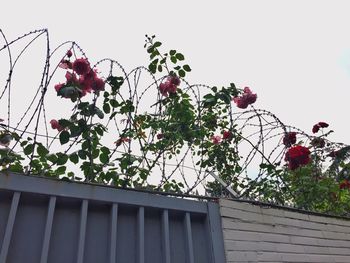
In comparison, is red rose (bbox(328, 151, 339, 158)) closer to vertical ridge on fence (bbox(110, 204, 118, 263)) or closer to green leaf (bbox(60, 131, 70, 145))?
vertical ridge on fence (bbox(110, 204, 118, 263))

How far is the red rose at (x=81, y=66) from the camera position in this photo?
160 cm

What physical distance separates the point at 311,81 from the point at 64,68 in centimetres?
290

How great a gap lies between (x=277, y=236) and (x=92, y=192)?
124cm

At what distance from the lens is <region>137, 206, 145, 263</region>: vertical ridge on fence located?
4.50 ft

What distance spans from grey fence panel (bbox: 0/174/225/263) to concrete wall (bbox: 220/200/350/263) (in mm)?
110

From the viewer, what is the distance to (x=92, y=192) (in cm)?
141

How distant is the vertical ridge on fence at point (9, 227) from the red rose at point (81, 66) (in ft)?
2.39

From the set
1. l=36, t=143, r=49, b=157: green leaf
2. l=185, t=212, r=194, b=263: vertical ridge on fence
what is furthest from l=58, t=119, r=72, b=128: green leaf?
l=185, t=212, r=194, b=263: vertical ridge on fence

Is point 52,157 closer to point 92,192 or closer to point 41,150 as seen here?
point 41,150

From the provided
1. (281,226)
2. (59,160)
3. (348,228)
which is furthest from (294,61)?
(59,160)

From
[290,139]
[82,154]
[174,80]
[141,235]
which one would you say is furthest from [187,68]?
[141,235]

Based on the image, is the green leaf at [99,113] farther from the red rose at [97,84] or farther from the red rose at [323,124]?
the red rose at [323,124]

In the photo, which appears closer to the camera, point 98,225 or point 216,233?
point 98,225

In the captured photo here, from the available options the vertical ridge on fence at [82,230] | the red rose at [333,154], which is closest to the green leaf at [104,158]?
the vertical ridge on fence at [82,230]
